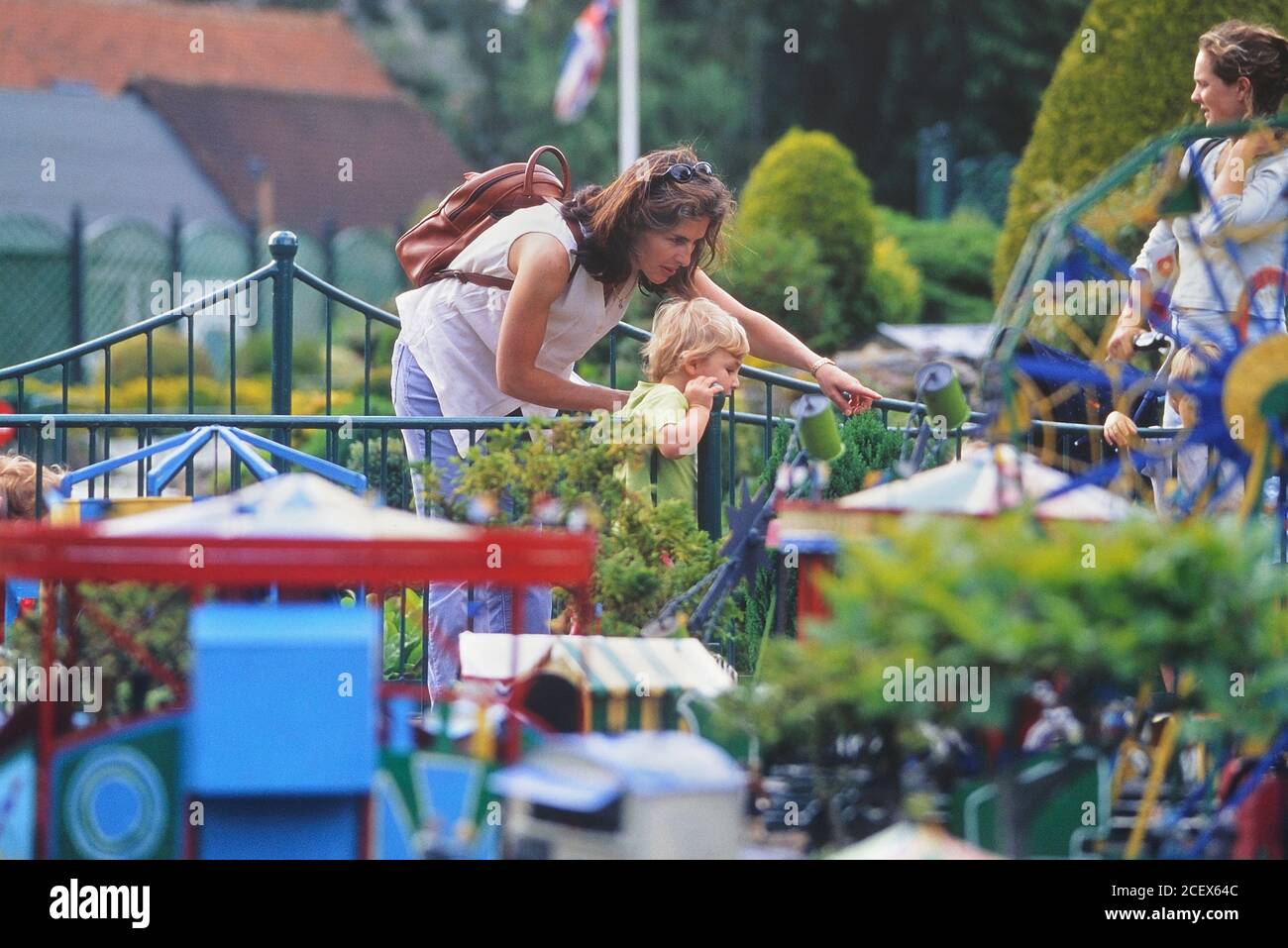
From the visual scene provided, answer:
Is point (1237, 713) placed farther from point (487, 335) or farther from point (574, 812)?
point (487, 335)

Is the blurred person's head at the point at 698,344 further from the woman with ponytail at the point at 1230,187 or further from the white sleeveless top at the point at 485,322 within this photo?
the woman with ponytail at the point at 1230,187

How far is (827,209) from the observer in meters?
14.9

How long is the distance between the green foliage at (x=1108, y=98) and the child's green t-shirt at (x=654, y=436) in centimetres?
564

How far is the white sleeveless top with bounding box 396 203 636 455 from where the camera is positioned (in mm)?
4738

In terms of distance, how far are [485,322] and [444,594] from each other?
0.79 metres

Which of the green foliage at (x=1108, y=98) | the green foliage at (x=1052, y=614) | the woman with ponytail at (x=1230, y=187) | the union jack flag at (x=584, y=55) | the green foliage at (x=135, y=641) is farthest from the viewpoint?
the union jack flag at (x=584, y=55)

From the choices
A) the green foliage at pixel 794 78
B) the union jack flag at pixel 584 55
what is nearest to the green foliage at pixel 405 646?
the union jack flag at pixel 584 55

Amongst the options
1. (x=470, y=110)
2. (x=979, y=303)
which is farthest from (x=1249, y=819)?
(x=470, y=110)

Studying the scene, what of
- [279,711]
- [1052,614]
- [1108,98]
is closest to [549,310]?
[279,711]

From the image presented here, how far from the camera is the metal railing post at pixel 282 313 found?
22.7ft

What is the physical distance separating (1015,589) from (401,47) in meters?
43.1

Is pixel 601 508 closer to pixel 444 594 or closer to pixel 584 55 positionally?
pixel 444 594

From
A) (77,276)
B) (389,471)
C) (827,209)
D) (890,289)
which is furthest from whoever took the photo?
(77,276)

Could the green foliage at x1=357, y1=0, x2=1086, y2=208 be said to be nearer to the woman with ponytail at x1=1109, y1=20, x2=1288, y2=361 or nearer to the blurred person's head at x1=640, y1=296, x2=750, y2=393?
the woman with ponytail at x1=1109, y1=20, x2=1288, y2=361
